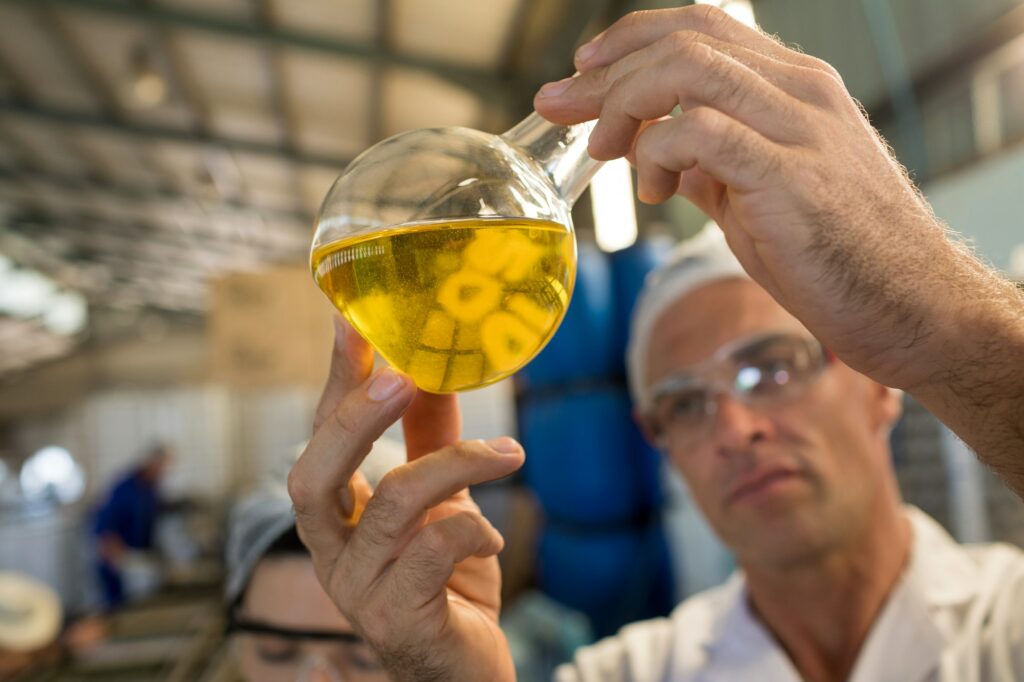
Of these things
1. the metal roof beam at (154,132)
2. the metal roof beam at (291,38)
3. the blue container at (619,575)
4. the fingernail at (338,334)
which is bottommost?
the blue container at (619,575)

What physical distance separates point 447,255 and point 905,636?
0.90 m

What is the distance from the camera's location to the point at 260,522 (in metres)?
1.06

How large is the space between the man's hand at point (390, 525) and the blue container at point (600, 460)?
1.50m

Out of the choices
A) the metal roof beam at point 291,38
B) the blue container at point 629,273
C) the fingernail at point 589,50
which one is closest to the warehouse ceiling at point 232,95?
the metal roof beam at point 291,38

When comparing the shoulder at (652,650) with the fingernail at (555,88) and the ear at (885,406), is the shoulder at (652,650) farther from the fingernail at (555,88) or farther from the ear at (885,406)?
the fingernail at (555,88)

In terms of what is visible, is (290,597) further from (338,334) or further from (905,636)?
(905,636)

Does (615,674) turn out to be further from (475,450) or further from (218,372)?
(218,372)

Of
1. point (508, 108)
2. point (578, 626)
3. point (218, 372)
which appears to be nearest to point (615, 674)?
point (578, 626)

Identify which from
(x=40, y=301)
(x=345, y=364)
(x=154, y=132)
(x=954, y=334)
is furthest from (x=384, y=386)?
(x=40, y=301)

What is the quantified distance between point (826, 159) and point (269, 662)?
941 millimetres

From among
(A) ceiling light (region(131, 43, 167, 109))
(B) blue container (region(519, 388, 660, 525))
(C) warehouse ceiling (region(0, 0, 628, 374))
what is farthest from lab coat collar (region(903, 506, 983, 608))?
(A) ceiling light (region(131, 43, 167, 109))

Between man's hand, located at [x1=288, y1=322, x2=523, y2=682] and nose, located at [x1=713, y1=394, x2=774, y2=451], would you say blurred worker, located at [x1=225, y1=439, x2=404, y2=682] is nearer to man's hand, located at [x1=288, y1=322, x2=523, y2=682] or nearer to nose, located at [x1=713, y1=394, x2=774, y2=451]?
man's hand, located at [x1=288, y1=322, x2=523, y2=682]

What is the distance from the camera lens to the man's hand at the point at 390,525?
562 mm

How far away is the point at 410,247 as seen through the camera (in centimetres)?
49
